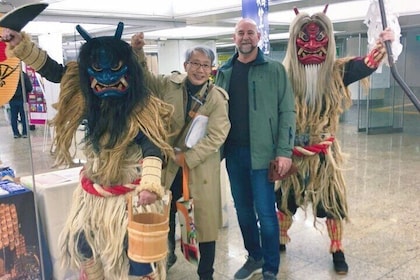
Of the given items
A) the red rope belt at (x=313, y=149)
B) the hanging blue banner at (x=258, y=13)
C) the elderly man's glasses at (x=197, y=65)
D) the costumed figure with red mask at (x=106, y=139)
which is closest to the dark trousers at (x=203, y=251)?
the costumed figure with red mask at (x=106, y=139)

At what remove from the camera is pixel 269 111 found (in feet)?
7.43

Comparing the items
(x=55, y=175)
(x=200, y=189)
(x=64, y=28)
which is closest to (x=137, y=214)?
(x=200, y=189)

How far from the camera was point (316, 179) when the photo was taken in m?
2.54

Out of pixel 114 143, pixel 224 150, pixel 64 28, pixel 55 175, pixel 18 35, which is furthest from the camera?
pixel 64 28

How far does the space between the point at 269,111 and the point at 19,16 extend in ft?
4.19

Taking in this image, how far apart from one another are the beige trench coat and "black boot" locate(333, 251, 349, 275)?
2.83ft

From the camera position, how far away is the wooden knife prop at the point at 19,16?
161 cm

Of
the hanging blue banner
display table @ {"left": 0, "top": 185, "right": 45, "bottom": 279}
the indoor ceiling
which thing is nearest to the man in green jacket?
the hanging blue banner

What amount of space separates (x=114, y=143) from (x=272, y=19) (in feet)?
18.9

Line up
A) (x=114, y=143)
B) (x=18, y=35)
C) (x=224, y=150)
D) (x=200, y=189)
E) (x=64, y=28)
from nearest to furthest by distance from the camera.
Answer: (x=18, y=35)
(x=114, y=143)
(x=200, y=189)
(x=224, y=150)
(x=64, y=28)

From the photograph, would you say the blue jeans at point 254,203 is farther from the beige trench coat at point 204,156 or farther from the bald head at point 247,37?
the bald head at point 247,37

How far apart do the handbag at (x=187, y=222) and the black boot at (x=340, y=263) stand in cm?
94

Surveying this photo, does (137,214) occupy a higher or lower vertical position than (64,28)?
lower

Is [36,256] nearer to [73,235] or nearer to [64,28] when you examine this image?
[73,235]
